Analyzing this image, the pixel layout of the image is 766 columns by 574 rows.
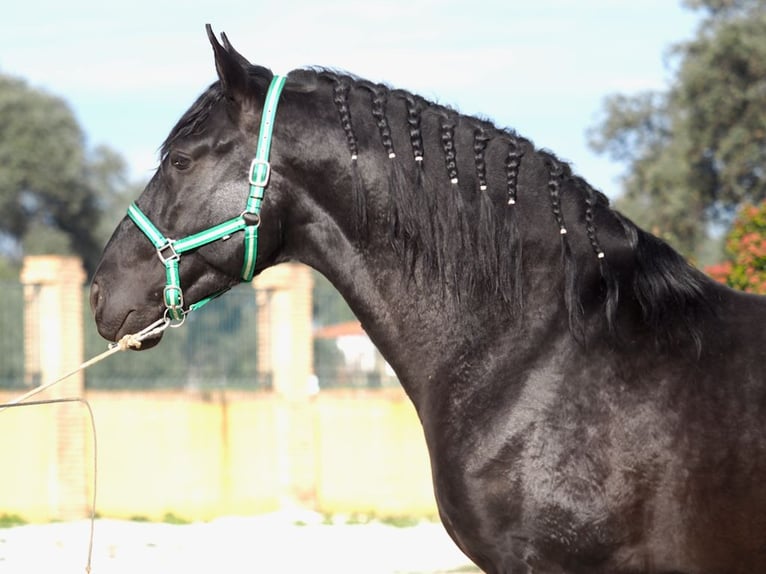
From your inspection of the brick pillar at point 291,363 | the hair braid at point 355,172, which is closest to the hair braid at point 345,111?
the hair braid at point 355,172

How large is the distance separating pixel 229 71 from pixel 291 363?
994cm

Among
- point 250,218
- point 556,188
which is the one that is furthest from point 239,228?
point 556,188

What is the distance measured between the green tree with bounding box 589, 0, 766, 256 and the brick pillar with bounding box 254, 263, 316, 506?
32.1ft

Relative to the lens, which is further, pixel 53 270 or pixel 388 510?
pixel 388 510

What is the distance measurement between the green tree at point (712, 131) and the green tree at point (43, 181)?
19.9 m

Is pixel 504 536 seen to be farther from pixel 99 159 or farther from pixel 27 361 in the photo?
pixel 99 159

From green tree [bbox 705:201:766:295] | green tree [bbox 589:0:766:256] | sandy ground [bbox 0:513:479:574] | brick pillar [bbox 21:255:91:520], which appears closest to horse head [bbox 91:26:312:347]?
green tree [bbox 705:201:766:295]

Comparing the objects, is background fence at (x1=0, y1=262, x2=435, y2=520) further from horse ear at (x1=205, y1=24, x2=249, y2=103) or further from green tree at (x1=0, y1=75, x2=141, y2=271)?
green tree at (x1=0, y1=75, x2=141, y2=271)

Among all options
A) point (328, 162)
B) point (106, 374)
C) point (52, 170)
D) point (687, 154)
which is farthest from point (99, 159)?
point (328, 162)

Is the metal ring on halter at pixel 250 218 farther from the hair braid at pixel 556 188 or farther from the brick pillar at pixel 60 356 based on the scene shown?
the brick pillar at pixel 60 356

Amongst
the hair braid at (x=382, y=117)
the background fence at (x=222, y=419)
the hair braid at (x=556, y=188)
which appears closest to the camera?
the hair braid at (x=556, y=188)

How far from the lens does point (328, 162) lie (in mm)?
3760

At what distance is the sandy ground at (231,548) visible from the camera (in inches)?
348

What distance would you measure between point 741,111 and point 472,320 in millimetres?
20297
